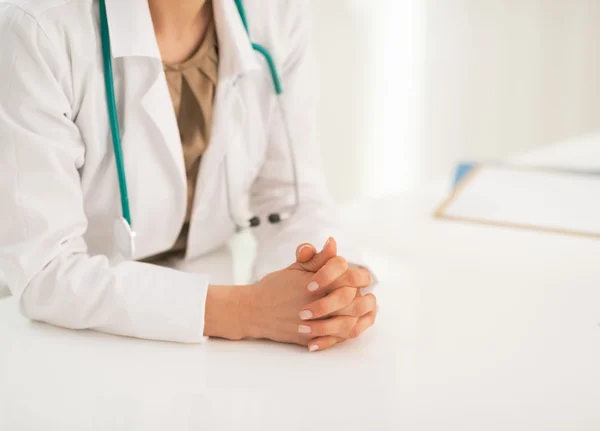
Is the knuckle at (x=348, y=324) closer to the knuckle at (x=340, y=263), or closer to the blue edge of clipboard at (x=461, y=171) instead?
the knuckle at (x=340, y=263)

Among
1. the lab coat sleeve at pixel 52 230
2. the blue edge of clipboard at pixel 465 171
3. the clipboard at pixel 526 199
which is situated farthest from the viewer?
the blue edge of clipboard at pixel 465 171

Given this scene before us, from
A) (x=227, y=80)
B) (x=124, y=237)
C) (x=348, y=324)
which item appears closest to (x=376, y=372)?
(x=348, y=324)

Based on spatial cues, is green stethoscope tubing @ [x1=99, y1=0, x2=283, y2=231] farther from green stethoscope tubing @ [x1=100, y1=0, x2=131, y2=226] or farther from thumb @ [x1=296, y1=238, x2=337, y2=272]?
thumb @ [x1=296, y1=238, x2=337, y2=272]

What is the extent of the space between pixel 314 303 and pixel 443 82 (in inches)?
75.3

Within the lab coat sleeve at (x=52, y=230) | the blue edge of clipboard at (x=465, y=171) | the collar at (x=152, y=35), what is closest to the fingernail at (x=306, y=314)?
the lab coat sleeve at (x=52, y=230)

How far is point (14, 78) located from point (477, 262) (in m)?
0.71

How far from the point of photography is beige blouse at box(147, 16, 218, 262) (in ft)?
3.37

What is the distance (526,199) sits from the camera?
1.35 m

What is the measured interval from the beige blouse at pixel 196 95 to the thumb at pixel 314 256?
0.90 feet

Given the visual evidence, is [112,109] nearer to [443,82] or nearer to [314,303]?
[314,303]

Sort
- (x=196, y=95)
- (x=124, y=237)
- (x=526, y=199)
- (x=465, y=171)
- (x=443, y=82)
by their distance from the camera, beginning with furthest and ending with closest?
(x=443, y=82)
(x=465, y=171)
(x=526, y=199)
(x=196, y=95)
(x=124, y=237)

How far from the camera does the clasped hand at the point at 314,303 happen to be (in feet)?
2.77

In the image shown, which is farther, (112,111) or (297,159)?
(297,159)

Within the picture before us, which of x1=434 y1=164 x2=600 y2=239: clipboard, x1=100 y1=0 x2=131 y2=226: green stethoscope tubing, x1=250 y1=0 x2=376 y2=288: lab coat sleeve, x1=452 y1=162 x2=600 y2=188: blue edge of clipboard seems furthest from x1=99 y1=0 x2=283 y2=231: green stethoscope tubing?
x1=452 y1=162 x2=600 y2=188: blue edge of clipboard
